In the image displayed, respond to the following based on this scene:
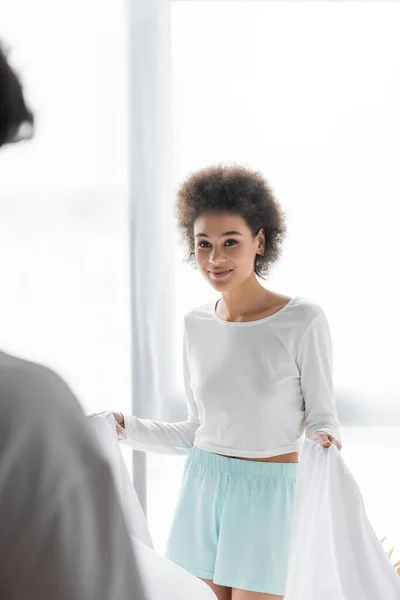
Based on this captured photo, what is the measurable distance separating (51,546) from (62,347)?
5.84 ft

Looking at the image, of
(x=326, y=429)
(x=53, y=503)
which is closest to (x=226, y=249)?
(x=326, y=429)

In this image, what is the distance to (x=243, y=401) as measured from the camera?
163 cm

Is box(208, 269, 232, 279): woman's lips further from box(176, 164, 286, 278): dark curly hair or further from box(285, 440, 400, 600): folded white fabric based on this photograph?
box(285, 440, 400, 600): folded white fabric

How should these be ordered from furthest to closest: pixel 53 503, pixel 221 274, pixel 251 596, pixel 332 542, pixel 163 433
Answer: pixel 163 433, pixel 221 274, pixel 251 596, pixel 332 542, pixel 53 503

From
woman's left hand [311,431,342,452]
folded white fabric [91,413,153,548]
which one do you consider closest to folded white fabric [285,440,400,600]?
woman's left hand [311,431,342,452]

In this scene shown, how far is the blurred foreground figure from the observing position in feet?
1.34

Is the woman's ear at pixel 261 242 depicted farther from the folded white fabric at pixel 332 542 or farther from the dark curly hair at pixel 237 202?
the folded white fabric at pixel 332 542

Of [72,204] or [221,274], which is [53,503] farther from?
[72,204]

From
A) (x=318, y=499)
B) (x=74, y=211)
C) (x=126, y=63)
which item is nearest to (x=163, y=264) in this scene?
(x=74, y=211)

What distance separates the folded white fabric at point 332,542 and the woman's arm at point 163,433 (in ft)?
1.22

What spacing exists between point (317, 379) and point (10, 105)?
3.87 ft

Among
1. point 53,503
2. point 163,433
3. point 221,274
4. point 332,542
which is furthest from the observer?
point 163,433

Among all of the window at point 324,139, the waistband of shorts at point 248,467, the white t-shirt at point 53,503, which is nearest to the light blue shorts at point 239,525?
the waistband of shorts at point 248,467

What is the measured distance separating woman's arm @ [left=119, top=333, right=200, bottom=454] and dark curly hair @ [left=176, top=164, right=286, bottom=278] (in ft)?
1.00
